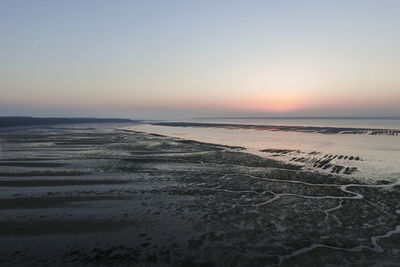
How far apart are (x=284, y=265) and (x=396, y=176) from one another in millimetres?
18875

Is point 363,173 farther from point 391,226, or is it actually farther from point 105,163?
point 105,163

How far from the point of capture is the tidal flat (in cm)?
930

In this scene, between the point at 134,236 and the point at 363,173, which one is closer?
the point at 134,236

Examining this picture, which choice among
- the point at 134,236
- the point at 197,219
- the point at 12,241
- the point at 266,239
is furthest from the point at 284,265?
the point at 12,241

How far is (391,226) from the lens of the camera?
38.6ft

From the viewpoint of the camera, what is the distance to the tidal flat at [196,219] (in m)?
9.30

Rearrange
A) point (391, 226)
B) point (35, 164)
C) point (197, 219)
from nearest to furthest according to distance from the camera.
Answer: point (391, 226) < point (197, 219) < point (35, 164)

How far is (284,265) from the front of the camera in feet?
28.9

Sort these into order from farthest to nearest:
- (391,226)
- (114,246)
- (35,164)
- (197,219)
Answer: (35,164), (197,219), (391,226), (114,246)

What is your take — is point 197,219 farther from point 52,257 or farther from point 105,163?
point 105,163

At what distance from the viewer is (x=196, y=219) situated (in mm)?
12703

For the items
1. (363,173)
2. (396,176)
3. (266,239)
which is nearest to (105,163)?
(266,239)

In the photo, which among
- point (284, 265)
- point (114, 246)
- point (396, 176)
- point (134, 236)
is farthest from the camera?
point (396, 176)

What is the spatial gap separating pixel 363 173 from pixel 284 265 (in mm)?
18441
